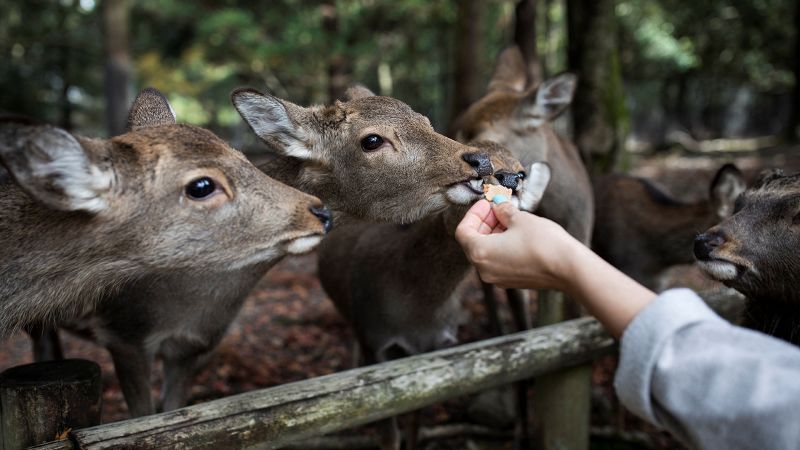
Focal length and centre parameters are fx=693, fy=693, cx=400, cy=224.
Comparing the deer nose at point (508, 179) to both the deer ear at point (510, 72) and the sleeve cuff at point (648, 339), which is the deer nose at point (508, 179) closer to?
the sleeve cuff at point (648, 339)

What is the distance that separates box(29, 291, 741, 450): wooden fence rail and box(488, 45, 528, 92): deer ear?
9.89ft

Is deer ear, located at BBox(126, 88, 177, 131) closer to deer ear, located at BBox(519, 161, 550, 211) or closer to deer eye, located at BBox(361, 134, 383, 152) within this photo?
deer eye, located at BBox(361, 134, 383, 152)

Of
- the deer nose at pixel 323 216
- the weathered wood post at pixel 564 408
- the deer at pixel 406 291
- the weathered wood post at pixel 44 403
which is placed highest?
the deer nose at pixel 323 216

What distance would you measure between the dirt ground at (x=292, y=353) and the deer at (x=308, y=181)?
651 mm

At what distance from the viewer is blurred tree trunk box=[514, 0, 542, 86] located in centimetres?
909

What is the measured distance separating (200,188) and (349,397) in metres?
1.37

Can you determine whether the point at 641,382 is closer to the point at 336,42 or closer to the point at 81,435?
the point at 81,435

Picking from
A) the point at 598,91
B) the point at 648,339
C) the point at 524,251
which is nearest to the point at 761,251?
the point at 524,251

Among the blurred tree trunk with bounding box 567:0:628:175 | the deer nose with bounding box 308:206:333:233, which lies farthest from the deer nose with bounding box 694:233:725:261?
the blurred tree trunk with bounding box 567:0:628:175

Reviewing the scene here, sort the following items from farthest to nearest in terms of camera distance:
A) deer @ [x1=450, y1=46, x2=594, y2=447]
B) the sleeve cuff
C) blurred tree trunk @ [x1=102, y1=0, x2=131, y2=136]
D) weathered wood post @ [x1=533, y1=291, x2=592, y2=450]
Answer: blurred tree trunk @ [x1=102, y1=0, x2=131, y2=136] < deer @ [x1=450, y1=46, x2=594, y2=447] < weathered wood post @ [x1=533, y1=291, x2=592, y2=450] < the sleeve cuff

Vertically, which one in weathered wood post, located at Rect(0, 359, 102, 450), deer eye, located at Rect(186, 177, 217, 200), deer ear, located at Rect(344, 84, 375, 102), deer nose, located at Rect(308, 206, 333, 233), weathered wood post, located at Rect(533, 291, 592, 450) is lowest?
weathered wood post, located at Rect(533, 291, 592, 450)

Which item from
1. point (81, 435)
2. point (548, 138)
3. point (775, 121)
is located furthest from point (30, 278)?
point (775, 121)

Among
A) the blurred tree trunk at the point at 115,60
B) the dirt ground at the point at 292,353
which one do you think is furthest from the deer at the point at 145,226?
the blurred tree trunk at the point at 115,60

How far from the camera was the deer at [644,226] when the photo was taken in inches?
275
